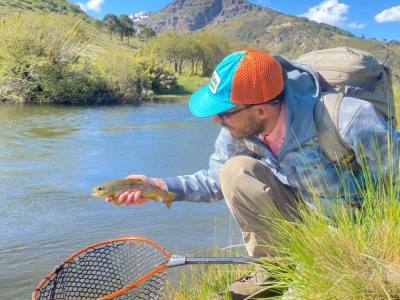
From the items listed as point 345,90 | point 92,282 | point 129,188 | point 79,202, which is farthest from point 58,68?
point 345,90

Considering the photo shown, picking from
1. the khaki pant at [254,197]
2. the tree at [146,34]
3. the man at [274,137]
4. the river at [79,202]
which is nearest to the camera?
the man at [274,137]

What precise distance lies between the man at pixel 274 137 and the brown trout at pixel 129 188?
0.04 m

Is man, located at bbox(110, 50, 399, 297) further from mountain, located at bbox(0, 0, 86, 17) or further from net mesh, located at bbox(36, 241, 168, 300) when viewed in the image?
mountain, located at bbox(0, 0, 86, 17)

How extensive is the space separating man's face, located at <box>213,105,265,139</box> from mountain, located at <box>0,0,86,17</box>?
2330 inches

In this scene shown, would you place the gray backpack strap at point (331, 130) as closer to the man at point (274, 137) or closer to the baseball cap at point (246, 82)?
the man at point (274, 137)

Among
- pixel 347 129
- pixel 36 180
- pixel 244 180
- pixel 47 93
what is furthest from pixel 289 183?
pixel 47 93

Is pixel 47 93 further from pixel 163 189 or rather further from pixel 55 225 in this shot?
pixel 163 189

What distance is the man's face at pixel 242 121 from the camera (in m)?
2.67

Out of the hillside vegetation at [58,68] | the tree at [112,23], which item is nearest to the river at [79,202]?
the hillside vegetation at [58,68]

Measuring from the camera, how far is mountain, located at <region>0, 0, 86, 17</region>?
214 ft

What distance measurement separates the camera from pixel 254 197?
2906mm

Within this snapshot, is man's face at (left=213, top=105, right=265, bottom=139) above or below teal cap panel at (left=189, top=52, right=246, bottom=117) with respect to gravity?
below

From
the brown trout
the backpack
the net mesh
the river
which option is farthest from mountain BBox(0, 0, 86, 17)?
the backpack

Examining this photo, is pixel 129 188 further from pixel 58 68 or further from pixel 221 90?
pixel 58 68
